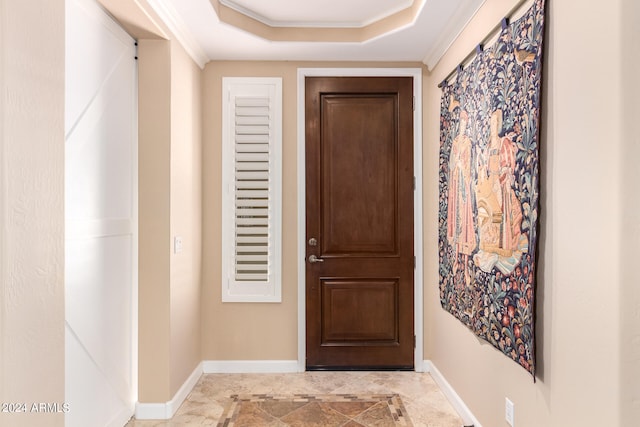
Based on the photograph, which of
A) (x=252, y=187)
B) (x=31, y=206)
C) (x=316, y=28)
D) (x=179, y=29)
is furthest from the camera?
(x=252, y=187)

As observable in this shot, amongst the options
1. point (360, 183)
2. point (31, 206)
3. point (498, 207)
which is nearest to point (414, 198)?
point (360, 183)

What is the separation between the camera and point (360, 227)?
330cm

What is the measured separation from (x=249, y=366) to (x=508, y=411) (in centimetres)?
199

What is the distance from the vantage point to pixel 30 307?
108 cm

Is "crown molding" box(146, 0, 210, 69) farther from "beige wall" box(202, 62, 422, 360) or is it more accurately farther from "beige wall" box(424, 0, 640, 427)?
"beige wall" box(424, 0, 640, 427)

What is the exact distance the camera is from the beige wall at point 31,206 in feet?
3.27

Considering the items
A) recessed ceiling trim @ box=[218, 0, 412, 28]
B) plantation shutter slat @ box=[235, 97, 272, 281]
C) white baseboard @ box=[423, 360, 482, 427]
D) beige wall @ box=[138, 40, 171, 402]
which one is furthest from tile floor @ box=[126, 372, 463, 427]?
recessed ceiling trim @ box=[218, 0, 412, 28]

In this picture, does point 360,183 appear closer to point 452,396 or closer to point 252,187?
point 252,187

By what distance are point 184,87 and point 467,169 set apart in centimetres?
193

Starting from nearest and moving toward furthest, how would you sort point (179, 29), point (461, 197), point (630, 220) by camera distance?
point (630, 220) < point (461, 197) < point (179, 29)

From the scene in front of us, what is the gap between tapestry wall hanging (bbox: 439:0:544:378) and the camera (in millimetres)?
1677

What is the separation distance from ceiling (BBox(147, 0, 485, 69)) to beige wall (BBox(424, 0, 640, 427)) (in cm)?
85

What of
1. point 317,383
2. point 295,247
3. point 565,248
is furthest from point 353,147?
point 565,248

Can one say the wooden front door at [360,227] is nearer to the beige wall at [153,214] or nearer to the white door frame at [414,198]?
the white door frame at [414,198]
